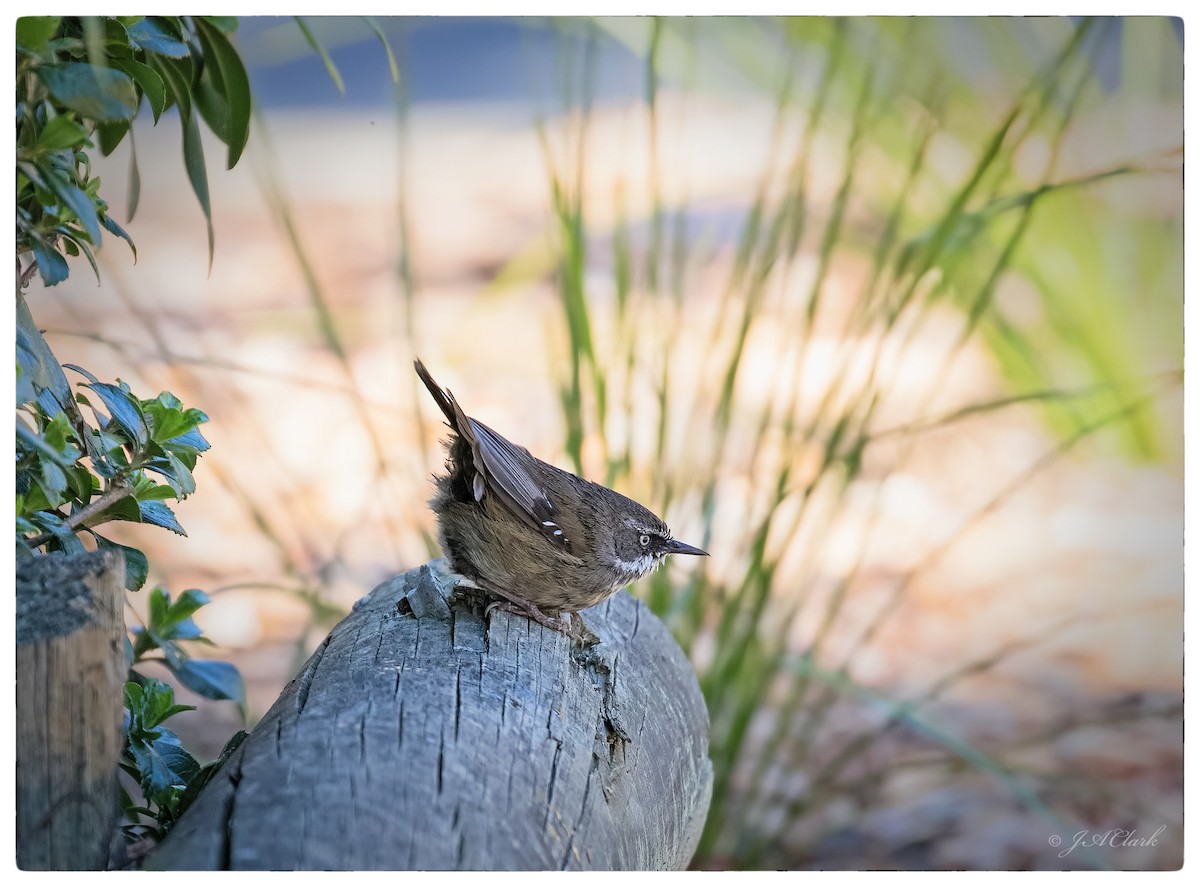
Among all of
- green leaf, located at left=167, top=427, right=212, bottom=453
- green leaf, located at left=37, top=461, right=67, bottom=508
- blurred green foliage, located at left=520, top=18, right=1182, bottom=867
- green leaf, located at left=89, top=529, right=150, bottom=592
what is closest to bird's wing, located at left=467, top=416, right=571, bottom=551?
green leaf, located at left=167, top=427, right=212, bottom=453

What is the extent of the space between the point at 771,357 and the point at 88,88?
236cm

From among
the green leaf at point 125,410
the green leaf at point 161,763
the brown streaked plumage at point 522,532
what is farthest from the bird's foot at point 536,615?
the green leaf at point 125,410

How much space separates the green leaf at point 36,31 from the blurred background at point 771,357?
1.03 metres

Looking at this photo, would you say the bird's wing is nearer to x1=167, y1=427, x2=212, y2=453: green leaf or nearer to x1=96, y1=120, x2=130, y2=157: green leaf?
x1=167, y1=427, x2=212, y2=453: green leaf

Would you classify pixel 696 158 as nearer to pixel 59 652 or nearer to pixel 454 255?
pixel 454 255

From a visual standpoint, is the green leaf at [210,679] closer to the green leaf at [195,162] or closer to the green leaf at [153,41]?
the green leaf at [195,162]

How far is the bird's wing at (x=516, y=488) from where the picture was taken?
2.07m

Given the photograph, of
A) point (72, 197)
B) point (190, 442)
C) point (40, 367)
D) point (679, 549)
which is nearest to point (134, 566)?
point (190, 442)

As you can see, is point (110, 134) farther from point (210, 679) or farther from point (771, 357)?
point (771, 357)

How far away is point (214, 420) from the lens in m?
3.35

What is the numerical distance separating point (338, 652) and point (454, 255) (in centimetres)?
210

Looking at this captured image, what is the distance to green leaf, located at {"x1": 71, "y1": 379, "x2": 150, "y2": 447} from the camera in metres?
1.64

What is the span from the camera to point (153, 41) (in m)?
1.65
